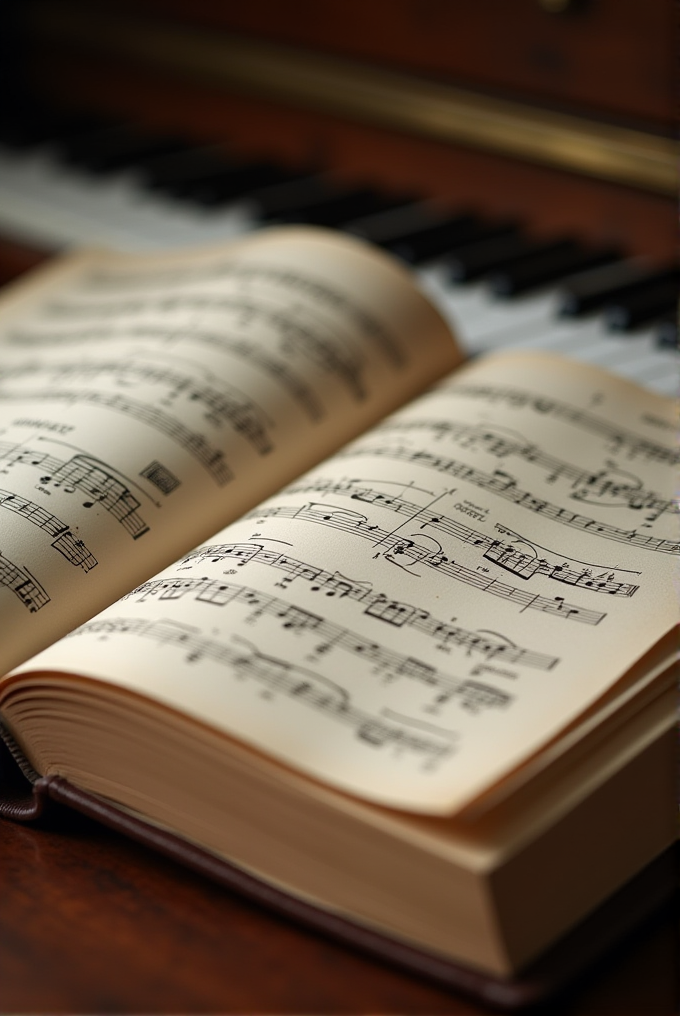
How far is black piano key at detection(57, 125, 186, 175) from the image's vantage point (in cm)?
178

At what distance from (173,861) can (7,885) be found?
3.6 inches

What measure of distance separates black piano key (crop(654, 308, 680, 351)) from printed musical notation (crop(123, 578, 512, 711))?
0.65m

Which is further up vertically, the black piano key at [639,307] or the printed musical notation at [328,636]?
the printed musical notation at [328,636]

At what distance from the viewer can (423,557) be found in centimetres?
77

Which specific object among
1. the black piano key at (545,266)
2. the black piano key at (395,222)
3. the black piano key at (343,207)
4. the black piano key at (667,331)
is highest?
the black piano key at (343,207)

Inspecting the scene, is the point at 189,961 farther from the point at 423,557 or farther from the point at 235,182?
the point at 235,182

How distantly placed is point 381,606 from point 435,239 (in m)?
0.88

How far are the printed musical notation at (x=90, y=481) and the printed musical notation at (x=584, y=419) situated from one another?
284 millimetres

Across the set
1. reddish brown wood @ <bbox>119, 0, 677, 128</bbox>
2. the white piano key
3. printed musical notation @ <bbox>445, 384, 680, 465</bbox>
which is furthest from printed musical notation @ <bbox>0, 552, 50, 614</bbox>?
reddish brown wood @ <bbox>119, 0, 677, 128</bbox>

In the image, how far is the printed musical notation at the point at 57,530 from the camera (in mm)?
818

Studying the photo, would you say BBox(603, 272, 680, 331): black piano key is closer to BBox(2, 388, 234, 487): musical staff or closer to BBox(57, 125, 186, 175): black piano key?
BBox(2, 388, 234, 487): musical staff

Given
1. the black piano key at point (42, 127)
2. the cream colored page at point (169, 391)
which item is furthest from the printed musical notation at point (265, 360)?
the black piano key at point (42, 127)

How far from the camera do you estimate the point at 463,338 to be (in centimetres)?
128

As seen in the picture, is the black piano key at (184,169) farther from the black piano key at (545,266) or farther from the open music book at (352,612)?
the open music book at (352,612)
